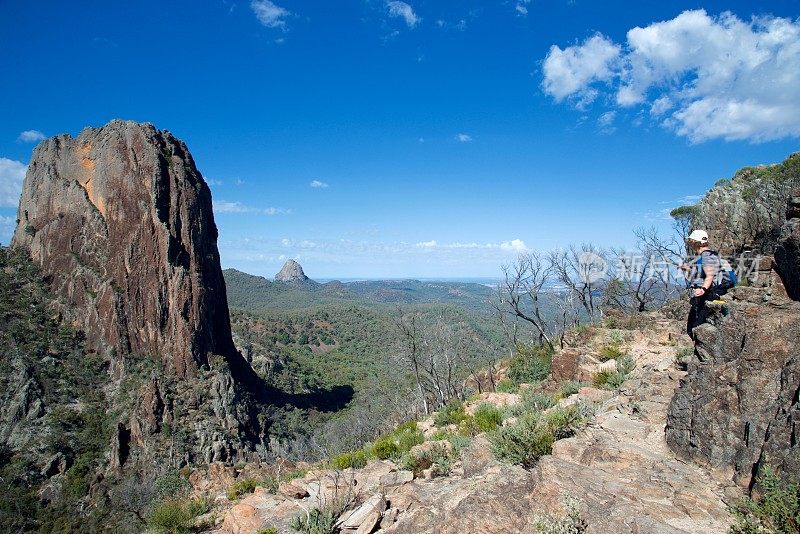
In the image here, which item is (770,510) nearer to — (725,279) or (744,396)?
(744,396)

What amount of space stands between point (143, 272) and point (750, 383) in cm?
8075

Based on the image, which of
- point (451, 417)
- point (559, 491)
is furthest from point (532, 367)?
point (559, 491)

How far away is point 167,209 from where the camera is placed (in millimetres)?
73375

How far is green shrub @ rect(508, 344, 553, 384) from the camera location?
1837 cm

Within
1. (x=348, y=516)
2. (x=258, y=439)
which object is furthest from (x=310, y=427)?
(x=348, y=516)

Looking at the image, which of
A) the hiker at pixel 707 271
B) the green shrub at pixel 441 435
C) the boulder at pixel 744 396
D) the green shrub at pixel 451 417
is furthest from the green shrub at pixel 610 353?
the boulder at pixel 744 396

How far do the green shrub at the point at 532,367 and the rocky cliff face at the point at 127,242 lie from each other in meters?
61.6

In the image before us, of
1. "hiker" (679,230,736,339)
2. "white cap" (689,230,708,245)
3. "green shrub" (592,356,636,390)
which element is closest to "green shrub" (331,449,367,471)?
"green shrub" (592,356,636,390)

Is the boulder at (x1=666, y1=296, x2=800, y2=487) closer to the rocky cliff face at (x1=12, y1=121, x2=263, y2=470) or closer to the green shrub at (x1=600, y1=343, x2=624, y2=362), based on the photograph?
the green shrub at (x1=600, y1=343, x2=624, y2=362)

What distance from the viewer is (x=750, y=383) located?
543 centimetres

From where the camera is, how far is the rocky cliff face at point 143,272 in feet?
202

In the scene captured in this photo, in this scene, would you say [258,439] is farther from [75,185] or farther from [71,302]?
[75,185]

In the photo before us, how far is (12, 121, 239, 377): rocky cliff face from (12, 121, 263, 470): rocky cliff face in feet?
0.59

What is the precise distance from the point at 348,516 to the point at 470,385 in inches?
985
